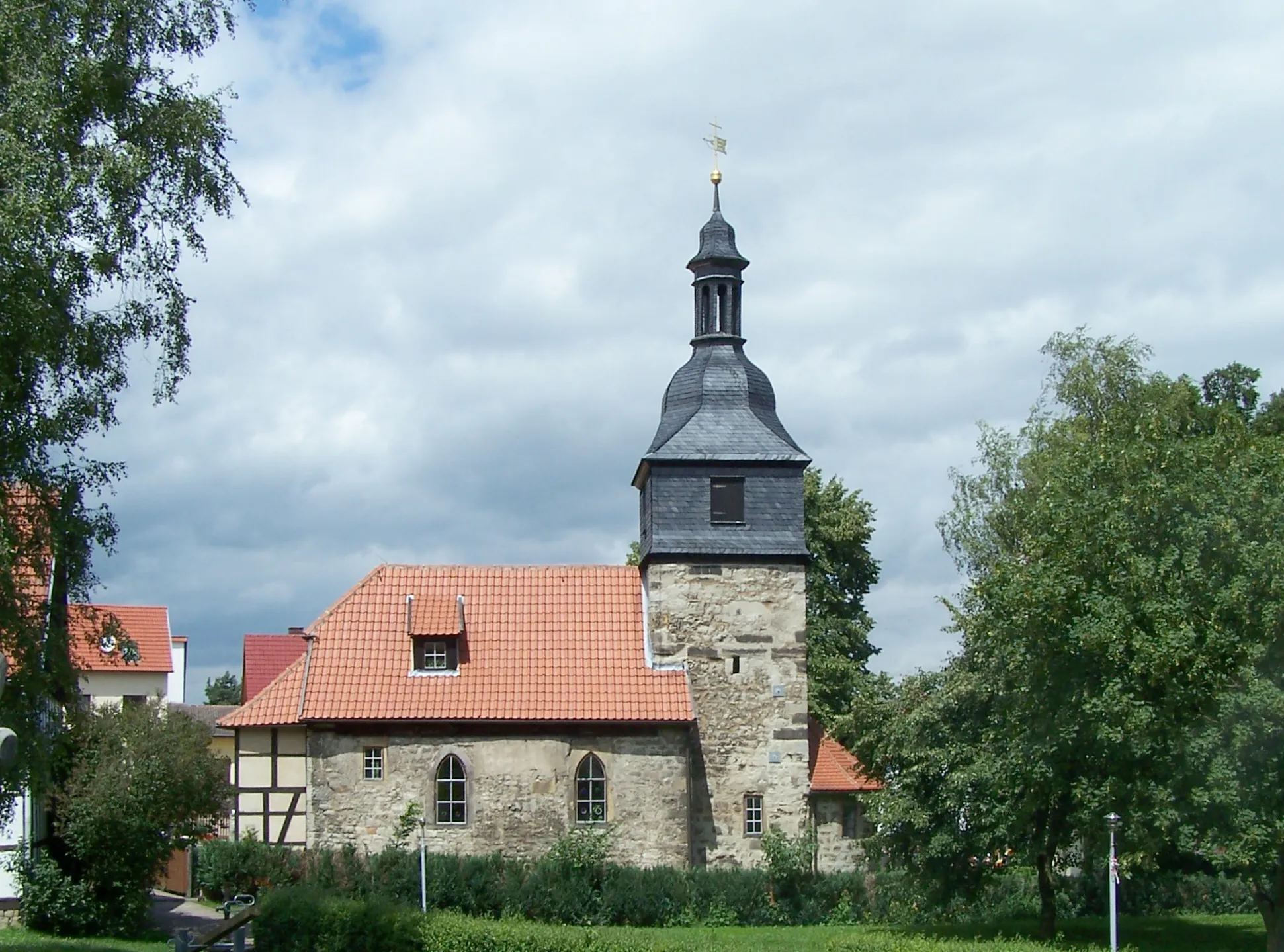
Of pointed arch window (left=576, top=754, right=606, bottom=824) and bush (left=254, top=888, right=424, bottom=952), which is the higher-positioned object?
pointed arch window (left=576, top=754, right=606, bottom=824)

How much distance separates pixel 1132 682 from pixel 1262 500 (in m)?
2.96

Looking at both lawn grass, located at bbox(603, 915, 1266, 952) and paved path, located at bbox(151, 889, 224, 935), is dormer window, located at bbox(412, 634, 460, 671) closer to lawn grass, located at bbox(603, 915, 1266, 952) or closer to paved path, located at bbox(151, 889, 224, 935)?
paved path, located at bbox(151, 889, 224, 935)

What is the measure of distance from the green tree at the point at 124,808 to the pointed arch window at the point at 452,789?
5.50 m

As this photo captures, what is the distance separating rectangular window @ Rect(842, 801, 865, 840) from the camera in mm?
29516

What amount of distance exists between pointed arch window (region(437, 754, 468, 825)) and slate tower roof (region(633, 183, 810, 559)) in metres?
5.61

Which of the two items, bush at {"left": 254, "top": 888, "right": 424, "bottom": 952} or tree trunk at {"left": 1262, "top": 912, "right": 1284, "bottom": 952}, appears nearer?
bush at {"left": 254, "top": 888, "right": 424, "bottom": 952}

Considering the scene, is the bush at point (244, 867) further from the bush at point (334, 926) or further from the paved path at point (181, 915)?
the bush at point (334, 926)

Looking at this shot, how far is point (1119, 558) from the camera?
19.6 m

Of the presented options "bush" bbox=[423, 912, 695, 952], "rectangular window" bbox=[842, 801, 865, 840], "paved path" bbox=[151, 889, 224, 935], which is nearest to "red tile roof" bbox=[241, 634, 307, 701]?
"paved path" bbox=[151, 889, 224, 935]

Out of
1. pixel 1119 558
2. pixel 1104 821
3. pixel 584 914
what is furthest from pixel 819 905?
pixel 1119 558

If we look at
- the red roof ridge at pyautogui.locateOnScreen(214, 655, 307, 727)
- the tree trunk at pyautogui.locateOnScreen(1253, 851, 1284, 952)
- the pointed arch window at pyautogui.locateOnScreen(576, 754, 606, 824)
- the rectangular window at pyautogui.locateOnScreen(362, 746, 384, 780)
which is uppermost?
the red roof ridge at pyautogui.locateOnScreen(214, 655, 307, 727)

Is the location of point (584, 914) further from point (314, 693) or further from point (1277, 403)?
point (1277, 403)

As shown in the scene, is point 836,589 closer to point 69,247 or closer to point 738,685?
point 738,685

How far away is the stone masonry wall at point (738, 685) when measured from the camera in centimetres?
2838
